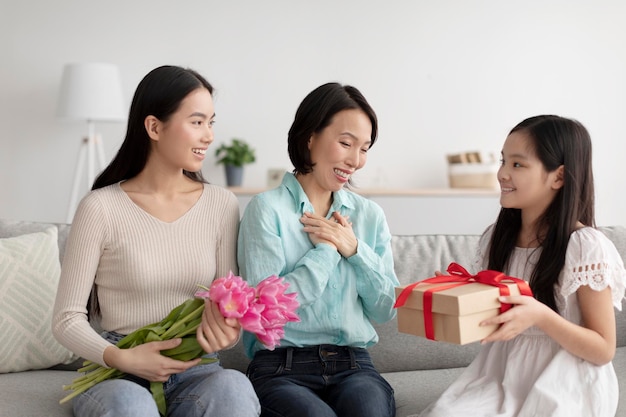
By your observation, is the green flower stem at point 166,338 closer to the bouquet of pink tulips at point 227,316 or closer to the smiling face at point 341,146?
the bouquet of pink tulips at point 227,316

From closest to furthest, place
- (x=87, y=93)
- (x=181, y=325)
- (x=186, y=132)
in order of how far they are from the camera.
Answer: (x=181, y=325) → (x=186, y=132) → (x=87, y=93)

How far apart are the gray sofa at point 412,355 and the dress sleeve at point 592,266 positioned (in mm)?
371

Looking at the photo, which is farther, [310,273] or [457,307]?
[310,273]

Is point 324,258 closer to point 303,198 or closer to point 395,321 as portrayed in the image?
point 303,198

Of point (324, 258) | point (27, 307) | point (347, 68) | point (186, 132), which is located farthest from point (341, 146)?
point (347, 68)

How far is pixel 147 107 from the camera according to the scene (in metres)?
1.99

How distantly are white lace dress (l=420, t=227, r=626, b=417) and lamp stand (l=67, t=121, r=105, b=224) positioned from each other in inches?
142

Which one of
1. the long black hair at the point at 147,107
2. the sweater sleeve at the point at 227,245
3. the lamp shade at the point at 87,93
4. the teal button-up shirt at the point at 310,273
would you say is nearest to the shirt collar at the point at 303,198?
the teal button-up shirt at the point at 310,273

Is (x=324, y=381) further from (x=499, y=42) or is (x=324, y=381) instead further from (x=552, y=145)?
(x=499, y=42)

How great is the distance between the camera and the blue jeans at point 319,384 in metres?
1.80

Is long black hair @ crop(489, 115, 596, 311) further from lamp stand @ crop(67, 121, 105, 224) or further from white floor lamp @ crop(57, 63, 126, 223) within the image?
lamp stand @ crop(67, 121, 105, 224)

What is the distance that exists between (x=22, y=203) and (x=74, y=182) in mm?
521

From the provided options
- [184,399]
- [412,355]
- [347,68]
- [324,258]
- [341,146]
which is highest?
[347,68]

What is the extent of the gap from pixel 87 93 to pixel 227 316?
3.55 m
